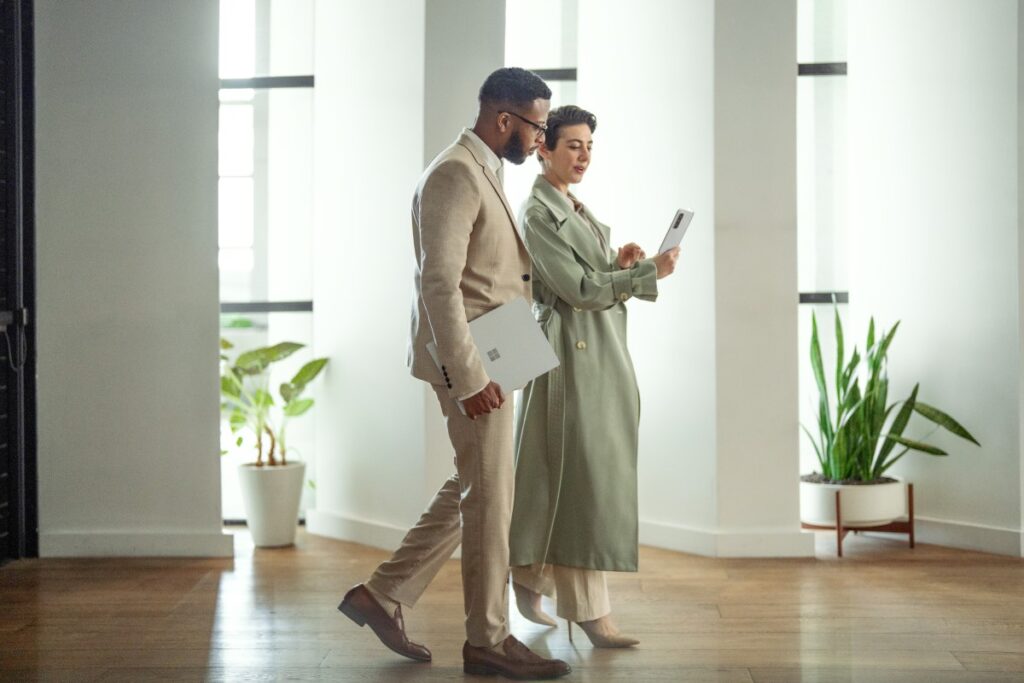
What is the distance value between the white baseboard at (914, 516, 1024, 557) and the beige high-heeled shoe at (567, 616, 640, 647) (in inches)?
76.1

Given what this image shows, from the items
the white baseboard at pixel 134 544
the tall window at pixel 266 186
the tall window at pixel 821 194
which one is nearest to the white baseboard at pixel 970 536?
the tall window at pixel 821 194

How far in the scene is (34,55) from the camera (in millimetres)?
4379

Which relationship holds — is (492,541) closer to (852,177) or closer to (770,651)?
(770,651)

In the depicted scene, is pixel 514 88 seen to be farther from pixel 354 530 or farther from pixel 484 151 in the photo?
pixel 354 530

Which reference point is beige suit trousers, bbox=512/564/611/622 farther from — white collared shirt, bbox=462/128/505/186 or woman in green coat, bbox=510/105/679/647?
white collared shirt, bbox=462/128/505/186

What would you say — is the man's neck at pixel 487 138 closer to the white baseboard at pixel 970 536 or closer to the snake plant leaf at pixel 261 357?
the snake plant leaf at pixel 261 357

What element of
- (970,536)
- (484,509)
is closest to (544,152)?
(484,509)

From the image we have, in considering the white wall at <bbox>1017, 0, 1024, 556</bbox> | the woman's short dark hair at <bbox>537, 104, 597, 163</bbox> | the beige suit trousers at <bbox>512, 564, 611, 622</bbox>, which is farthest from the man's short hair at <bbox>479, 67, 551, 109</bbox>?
the white wall at <bbox>1017, 0, 1024, 556</bbox>

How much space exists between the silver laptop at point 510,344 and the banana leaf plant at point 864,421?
1948 millimetres

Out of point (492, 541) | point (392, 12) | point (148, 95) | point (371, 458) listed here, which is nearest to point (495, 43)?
point (392, 12)

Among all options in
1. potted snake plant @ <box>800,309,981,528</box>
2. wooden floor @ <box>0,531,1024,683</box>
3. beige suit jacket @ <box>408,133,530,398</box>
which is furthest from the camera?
potted snake plant @ <box>800,309,981,528</box>

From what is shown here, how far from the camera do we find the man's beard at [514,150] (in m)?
2.86

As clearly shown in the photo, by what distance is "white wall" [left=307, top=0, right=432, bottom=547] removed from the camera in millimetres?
4504

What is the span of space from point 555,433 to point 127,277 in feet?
6.61
